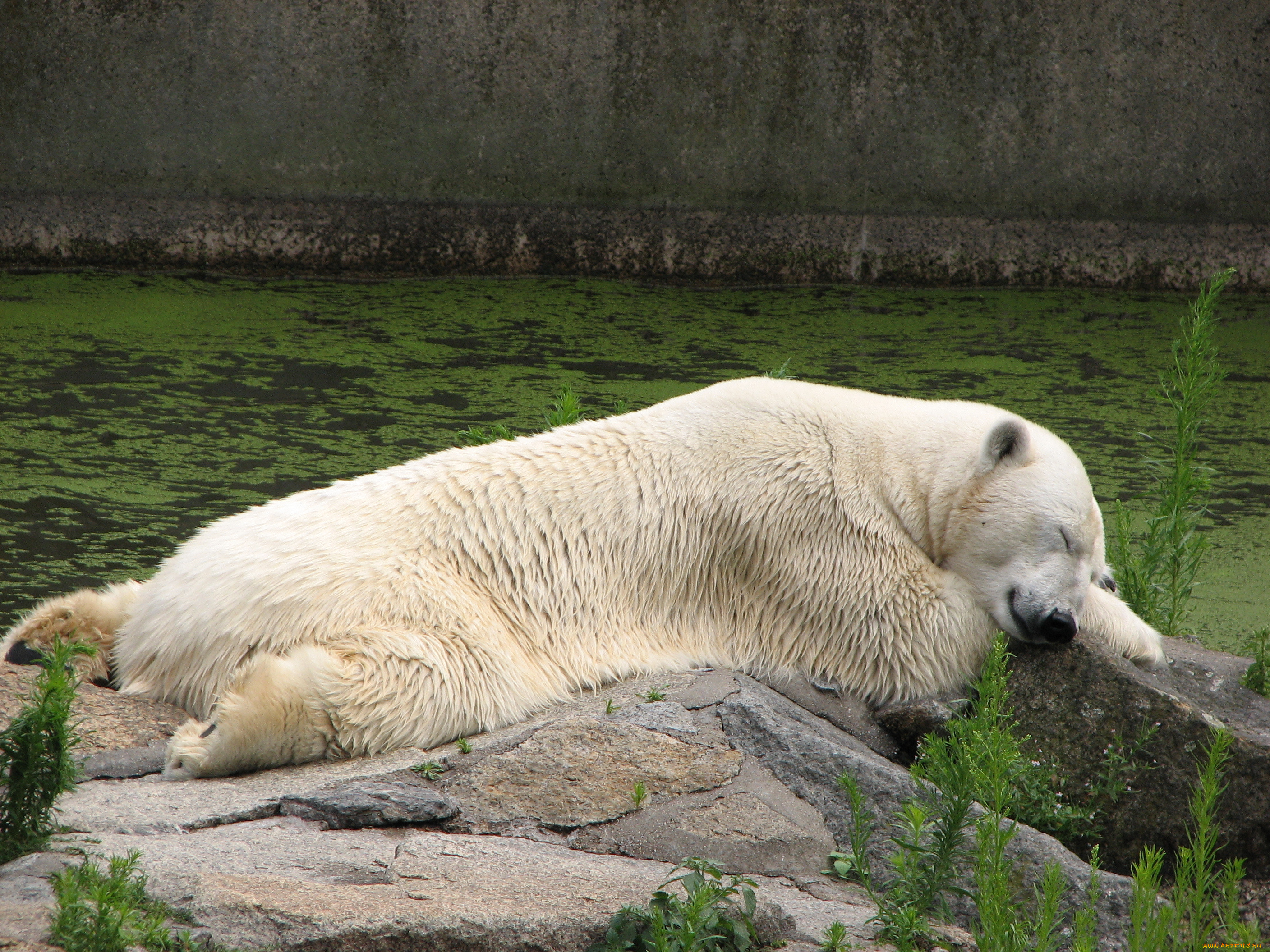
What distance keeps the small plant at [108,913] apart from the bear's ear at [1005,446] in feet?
7.31

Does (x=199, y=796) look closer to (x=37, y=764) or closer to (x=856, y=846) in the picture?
(x=37, y=764)

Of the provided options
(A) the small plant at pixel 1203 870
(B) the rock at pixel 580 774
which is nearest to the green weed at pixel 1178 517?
(A) the small plant at pixel 1203 870

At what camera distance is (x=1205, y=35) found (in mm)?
8414

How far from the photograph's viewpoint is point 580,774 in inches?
94.6

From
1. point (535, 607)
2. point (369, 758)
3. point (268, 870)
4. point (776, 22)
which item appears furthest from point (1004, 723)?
point (776, 22)

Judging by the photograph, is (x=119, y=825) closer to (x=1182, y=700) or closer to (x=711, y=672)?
(x=711, y=672)

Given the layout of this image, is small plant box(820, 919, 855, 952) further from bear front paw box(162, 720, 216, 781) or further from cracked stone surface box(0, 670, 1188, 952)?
bear front paw box(162, 720, 216, 781)

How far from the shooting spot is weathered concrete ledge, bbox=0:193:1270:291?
7605mm

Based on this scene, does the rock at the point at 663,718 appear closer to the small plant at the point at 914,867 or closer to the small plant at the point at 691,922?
the small plant at the point at 914,867

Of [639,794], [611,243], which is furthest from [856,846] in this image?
[611,243]

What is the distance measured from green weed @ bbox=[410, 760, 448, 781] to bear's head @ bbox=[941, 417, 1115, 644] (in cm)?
150

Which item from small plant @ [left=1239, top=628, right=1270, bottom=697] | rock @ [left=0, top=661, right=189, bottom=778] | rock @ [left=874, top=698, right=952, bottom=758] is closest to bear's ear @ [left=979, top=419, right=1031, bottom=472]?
rock @ [left=874, top=698, right=952, bottom=758]

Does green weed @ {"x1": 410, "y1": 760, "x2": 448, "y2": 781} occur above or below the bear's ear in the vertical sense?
below

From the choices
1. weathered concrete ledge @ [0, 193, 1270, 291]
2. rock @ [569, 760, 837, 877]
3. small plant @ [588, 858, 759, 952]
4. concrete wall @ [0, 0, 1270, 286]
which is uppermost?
concrete wall @ [0, 0, 1270, 286]
